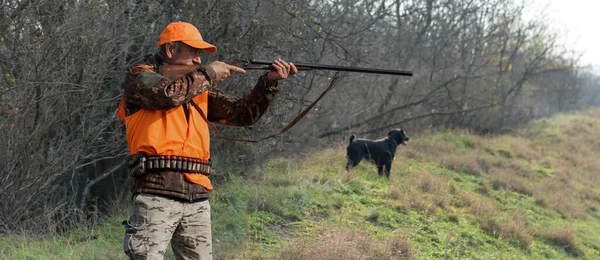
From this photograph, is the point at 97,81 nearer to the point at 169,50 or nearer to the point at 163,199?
the point at 169,50

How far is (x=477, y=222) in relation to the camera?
8555 millimetres

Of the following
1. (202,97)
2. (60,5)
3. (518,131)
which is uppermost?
(60,5)

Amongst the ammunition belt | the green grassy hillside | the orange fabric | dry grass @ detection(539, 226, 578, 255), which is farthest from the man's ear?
dry grass @ detection(539, 226, 578, 255)

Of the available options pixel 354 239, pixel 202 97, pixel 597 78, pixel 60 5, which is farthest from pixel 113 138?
pixel 597 78

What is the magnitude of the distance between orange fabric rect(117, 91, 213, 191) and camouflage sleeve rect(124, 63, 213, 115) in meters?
0.07

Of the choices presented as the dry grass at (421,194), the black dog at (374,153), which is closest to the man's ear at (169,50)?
the dry grass at (421,194)

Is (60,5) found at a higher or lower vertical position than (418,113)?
higher

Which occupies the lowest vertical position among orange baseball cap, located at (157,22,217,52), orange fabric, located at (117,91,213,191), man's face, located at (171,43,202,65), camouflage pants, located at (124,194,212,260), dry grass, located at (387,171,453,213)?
dry grass, located at (387,171,453,213)

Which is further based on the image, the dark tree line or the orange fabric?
the dark tree line

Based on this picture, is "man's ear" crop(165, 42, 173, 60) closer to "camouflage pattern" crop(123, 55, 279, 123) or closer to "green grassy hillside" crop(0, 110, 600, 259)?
"camouflage pattern" crop(123, 55, 279, 123)

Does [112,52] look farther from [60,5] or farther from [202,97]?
[202,97]

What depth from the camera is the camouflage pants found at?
320cm

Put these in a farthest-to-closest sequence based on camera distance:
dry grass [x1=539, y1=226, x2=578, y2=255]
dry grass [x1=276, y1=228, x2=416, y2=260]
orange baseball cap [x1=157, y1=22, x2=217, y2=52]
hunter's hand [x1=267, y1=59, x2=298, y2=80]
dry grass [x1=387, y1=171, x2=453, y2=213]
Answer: dry grass [x1=539, y1=226, x2=578, y2=255], dry grass [x1=387, y1=171, x2=453, y2=213], dry grass [x1=276, y1=228, x2=416, y2=260], hunter's hand [x1=267, y1=59, x2=298, y2=80], orange baseball cap [x1=157, y1=22, x2=217, y2=52]

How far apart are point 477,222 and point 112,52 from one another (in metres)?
5.27
